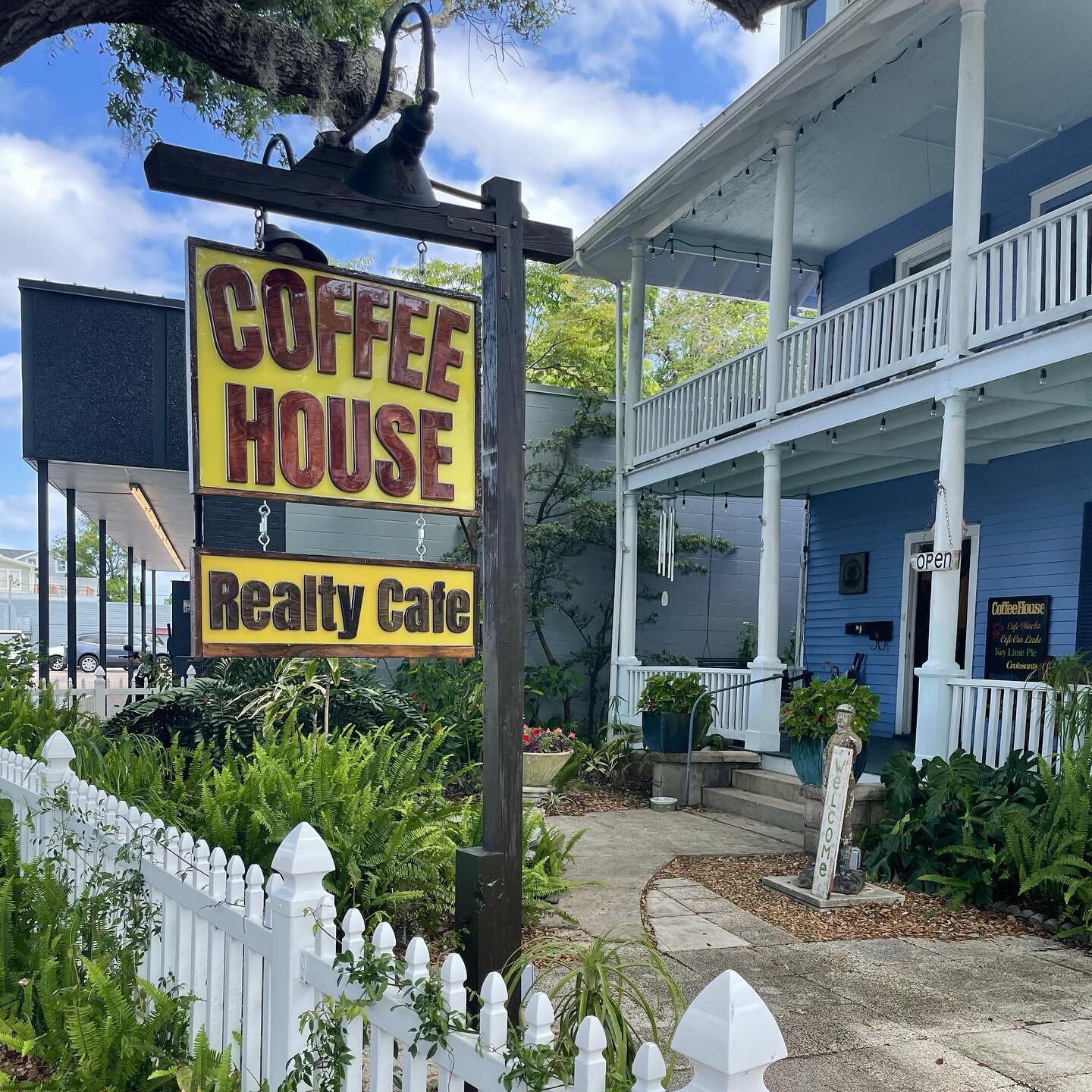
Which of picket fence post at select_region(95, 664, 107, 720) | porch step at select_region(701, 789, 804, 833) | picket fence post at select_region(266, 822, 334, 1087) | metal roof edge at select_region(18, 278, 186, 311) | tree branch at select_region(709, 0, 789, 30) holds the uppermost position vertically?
metal roof edge at select_region(18, 278, 186, 311)

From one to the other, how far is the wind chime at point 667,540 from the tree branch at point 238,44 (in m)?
7.54

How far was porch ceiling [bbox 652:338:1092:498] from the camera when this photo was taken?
720 centimetres

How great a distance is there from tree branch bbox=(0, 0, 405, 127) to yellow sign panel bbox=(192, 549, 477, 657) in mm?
3028

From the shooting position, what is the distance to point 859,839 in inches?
263

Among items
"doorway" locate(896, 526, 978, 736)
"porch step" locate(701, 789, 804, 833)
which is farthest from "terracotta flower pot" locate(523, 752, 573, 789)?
"doorway" locate(896, 526, 978, 736)

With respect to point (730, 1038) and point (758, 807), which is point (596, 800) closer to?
point (758, 807)

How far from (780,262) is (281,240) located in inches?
291

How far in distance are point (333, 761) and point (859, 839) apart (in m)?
3.91

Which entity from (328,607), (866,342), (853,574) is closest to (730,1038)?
(328,607)

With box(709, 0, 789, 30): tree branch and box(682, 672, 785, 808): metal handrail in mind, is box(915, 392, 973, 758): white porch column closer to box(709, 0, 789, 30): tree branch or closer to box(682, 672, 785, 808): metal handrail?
box(682, 672, 785, 808): metal handrail

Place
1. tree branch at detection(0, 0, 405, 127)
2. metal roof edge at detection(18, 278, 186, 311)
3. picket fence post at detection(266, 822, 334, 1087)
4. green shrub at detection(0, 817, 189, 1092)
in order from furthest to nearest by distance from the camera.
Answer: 1. metal roof edge at detection(18, 278, 186, 311)
2. tree branch at detection(0, 0, 405, 127)
3. green shrub at detection(0, 817, 189, 1092)
4. picket fence post at detection(266, 822, 334, 1087)

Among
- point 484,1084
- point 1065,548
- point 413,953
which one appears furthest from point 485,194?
point 1065,548

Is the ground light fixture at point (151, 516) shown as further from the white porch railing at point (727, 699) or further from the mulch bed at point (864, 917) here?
the mulch bed at point (864, 917)

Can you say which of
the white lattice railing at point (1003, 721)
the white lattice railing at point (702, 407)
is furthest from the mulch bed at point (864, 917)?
the white lattice railing at point (702, 407)
